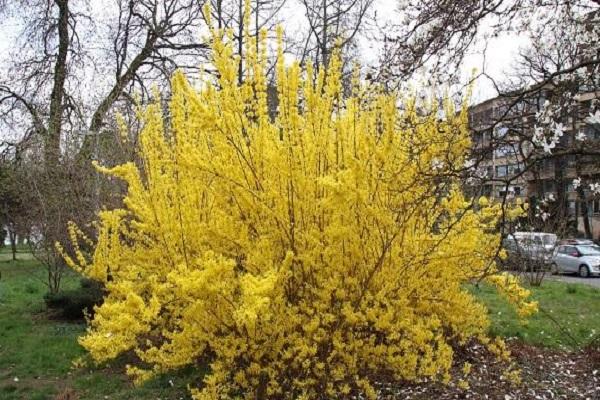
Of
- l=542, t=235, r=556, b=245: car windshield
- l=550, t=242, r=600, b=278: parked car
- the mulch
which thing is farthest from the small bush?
l=550, t=242, r=600, b=278: parked car

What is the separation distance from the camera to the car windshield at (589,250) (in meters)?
20.1

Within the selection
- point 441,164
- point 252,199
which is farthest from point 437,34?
point 252,199

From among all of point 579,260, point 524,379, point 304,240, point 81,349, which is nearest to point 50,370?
point 81,349

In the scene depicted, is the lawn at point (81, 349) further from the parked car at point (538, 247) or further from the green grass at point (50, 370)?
the parked car at point (538, 247)

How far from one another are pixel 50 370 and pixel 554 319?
6.24 m

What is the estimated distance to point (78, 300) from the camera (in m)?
9.10

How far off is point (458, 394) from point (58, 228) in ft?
24.6

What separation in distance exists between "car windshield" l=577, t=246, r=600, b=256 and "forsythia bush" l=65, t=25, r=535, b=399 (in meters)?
17.4

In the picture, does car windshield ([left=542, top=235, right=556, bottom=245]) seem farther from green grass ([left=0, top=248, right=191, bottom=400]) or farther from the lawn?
green grass ([left=0, top=248, right=191, bottom=400])

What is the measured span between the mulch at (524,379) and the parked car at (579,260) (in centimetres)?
1469

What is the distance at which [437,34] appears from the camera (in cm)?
415

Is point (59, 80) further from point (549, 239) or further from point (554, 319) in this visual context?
point (554, 319)

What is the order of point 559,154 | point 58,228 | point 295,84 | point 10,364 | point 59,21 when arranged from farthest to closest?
point 59,21
point 58,228
point 10,364
point 295,84
point 559,154

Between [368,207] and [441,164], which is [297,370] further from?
[441,164]
